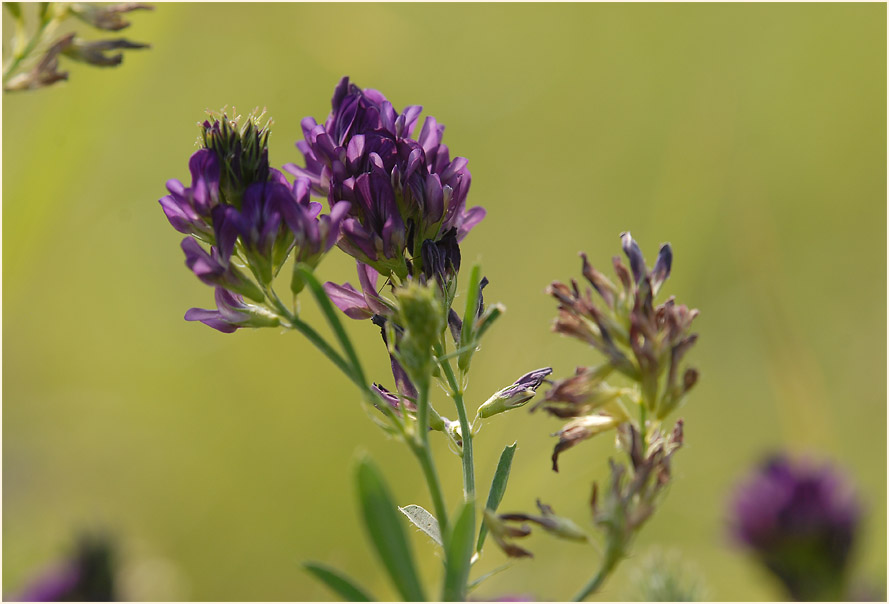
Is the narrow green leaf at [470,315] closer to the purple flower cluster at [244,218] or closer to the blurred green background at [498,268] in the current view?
the purple flower cluster at [244,218]

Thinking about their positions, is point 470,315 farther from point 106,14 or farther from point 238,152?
point 106,14

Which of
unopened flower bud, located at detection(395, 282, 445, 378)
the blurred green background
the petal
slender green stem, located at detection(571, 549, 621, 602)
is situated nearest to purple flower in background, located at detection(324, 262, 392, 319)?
the petal

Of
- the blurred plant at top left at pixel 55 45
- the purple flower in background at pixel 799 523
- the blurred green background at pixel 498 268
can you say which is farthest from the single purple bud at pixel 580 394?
the blurred green background at pixel 498 268

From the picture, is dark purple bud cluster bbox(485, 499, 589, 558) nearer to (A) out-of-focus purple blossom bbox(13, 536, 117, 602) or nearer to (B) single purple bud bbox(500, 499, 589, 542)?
(B) single purple bud bbox(500, 499, 589, 542)

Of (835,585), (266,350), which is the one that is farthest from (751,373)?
(835,585)

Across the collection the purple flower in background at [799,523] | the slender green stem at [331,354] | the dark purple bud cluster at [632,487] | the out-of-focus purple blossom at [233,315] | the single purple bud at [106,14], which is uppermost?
the single purple bud at [106,14]

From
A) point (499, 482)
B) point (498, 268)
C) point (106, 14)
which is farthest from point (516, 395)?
point (498, 268)

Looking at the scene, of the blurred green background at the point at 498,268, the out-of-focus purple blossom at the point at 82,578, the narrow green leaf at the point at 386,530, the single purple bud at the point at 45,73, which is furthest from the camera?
the blurred green background at the point at 498,268
